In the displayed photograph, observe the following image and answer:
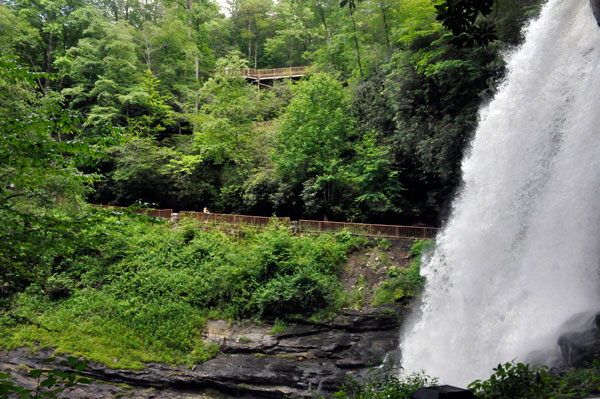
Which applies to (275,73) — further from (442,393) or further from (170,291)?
(442,393)

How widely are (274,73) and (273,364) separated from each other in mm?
24869

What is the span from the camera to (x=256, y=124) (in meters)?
25.2

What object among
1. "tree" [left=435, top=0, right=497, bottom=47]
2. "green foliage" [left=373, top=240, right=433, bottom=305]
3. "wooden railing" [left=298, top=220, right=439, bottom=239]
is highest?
"wooden railing" [left=298, top=220, right=439, bottom=239]

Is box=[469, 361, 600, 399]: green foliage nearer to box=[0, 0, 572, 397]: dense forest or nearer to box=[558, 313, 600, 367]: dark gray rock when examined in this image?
box=[558, 313, 600, 367]: dark gray rock

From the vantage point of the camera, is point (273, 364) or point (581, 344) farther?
point (273, 364)

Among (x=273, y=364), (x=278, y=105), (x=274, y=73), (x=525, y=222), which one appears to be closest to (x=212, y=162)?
(x=278, y=105)

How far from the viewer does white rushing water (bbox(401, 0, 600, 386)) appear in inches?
409

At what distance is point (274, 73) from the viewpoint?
3253cm

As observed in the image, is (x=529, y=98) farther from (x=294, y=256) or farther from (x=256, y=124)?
(x=256, y=124)

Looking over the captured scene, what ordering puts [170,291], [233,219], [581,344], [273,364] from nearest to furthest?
1. [581,344]
2. [273,364]
3. [170,291]
4. [233,219]

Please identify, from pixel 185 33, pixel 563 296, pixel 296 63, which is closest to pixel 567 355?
pixel 563 296

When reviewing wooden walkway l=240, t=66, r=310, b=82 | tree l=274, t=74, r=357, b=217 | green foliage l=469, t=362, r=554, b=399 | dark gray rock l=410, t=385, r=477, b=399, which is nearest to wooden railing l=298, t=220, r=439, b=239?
tree l=274, t=74, r=357, b=217

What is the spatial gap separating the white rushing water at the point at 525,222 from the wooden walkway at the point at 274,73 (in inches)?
795

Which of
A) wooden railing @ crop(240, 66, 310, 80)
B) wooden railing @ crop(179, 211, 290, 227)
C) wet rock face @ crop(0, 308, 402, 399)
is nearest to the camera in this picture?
wet rock face @ crop(0, 308, 402, 399)
